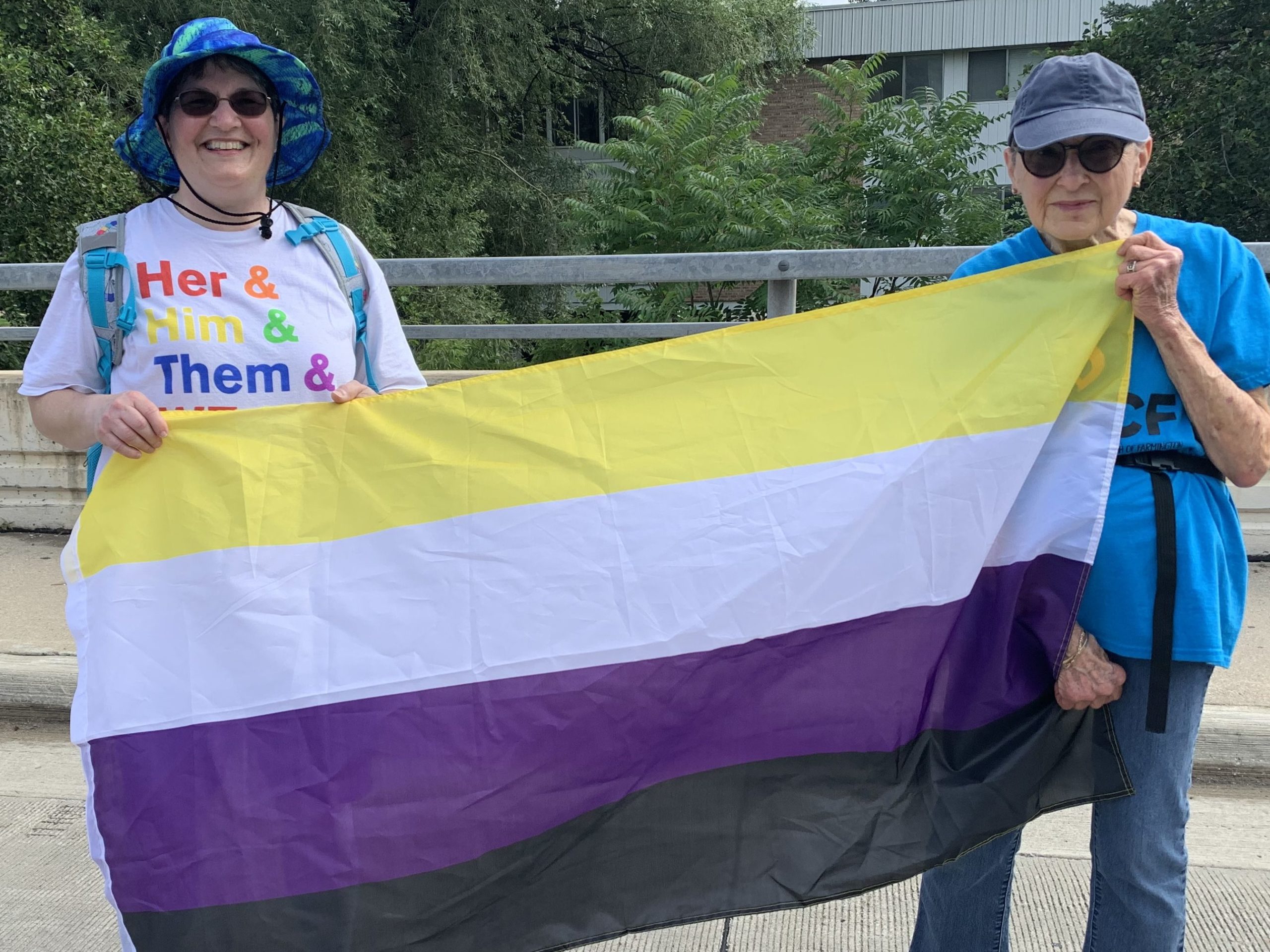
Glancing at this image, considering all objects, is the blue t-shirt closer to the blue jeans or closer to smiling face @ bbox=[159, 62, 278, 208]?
the blue jeans

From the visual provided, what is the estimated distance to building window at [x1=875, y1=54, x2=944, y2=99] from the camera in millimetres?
32500

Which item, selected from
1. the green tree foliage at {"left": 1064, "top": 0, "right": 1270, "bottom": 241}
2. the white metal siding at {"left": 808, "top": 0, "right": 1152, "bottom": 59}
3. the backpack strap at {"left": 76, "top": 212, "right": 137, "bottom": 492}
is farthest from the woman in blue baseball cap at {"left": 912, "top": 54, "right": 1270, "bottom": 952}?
the white metal siding at {"left": 808, "top": 0, "right": 1152, "bottom": 59}

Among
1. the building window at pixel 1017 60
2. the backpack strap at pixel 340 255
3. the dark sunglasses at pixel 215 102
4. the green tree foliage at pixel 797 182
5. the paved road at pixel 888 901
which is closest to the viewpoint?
the dark sunglasses at pixel 215 102

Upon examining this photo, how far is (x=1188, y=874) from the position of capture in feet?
10.9

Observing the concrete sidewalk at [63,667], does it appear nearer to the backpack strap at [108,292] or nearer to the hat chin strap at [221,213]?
the backpack strap at [108,292]

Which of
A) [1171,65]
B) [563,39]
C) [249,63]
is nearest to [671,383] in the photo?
[249,63]

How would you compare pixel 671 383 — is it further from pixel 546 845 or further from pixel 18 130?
pixel 18 130

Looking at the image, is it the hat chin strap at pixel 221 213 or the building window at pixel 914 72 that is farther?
the building window at pixel 914 72

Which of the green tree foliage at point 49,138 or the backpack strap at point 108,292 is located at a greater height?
the green tree foliage at point 49,138

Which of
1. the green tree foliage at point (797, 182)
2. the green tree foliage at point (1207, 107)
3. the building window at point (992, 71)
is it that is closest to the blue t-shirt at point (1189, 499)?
the green tree foliage at point (797, 182)

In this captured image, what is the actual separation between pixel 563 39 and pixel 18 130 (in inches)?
518

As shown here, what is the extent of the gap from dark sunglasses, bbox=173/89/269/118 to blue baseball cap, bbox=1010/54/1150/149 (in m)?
1.61

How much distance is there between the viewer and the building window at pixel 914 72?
107 feet

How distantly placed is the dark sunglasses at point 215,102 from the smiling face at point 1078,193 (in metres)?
1.60
